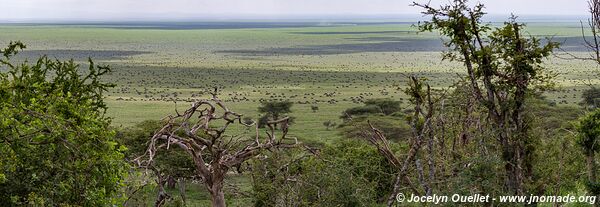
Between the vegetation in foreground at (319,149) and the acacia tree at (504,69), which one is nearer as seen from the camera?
the vegetation in foreground at (319,149)

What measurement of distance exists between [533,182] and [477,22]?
2.66m

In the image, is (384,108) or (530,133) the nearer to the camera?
(530,133)

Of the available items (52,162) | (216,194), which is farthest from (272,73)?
(216,194)

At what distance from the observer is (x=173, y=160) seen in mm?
26172

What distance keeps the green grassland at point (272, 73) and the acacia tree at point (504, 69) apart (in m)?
25.0

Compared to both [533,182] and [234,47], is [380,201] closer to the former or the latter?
[533,182]

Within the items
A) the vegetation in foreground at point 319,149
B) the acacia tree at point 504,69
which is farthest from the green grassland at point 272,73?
the acacia tree at point 504,69

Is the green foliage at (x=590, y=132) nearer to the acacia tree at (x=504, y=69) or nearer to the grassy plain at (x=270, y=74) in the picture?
the acacia tree at (x=504, y=69)

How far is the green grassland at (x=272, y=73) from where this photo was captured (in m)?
66.4

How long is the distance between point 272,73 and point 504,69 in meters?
92.0

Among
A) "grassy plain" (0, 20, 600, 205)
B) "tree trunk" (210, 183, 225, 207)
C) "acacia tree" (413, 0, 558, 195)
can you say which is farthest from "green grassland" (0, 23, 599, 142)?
"tree trunk" (210, 183, 225, 207)

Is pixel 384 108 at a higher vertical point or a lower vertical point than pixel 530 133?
lower

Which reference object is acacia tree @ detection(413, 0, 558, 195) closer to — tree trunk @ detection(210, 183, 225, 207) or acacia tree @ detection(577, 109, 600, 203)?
acacia tree @ detection(577, 109, 600, 203)

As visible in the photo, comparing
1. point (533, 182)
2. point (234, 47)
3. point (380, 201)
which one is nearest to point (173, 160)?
point (380, 201)
